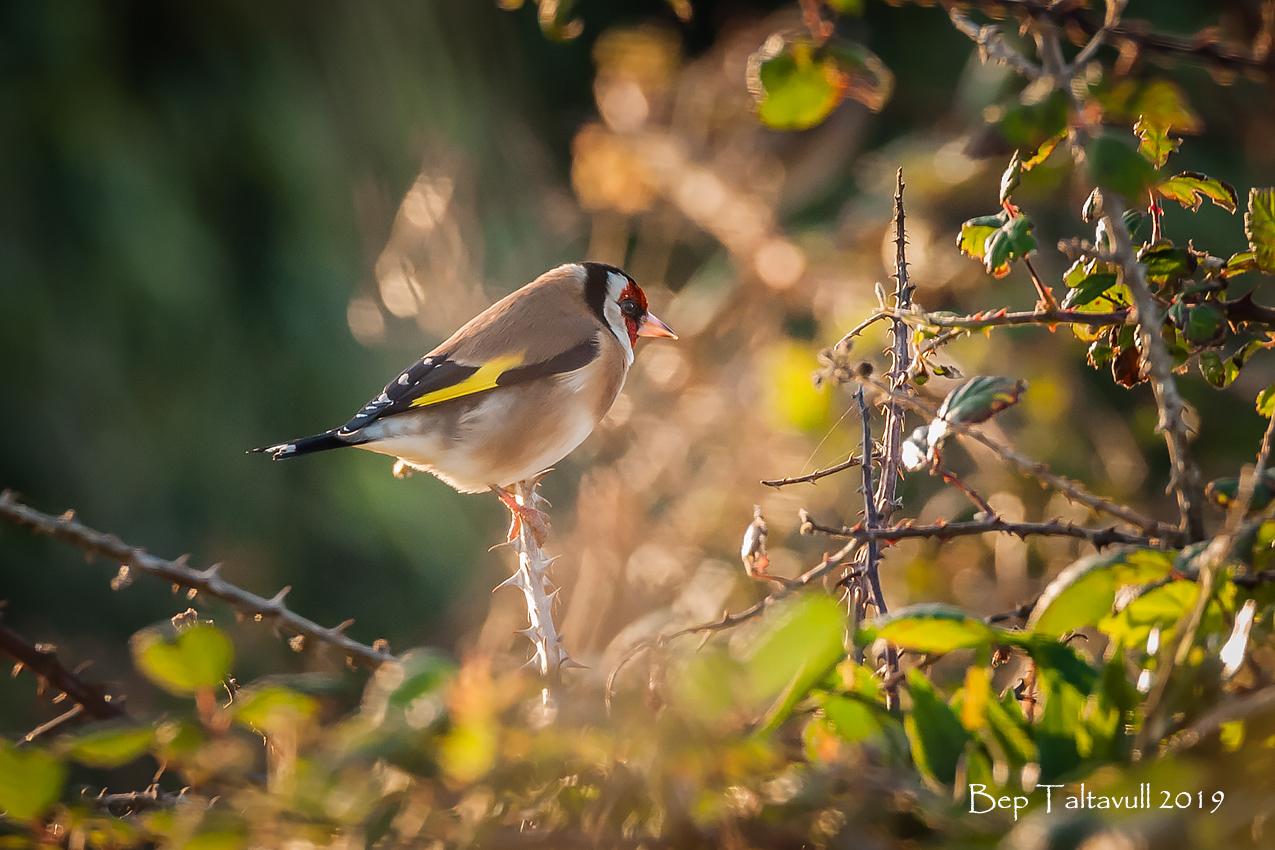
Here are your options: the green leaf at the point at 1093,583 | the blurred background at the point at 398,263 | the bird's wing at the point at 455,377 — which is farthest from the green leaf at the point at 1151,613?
the blurred background at the point at 398,263

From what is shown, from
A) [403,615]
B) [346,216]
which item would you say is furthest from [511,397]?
[403,615]

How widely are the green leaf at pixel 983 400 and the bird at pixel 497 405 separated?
151cm

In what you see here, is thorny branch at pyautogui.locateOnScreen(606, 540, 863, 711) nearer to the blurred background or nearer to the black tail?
the black tail

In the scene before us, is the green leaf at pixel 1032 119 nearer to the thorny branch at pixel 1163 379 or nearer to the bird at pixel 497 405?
the thorny branch at pixel 1163 379

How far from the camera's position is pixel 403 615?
4.53 metres

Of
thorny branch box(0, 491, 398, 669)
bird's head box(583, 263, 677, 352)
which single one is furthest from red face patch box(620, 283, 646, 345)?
thorny branch box(0, 491, 398, 669)

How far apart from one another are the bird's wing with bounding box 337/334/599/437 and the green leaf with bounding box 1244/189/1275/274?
173cm

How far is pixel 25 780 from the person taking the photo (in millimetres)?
500

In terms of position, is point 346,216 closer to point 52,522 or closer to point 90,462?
point 90,462

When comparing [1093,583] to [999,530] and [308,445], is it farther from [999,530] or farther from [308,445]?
[308,445]

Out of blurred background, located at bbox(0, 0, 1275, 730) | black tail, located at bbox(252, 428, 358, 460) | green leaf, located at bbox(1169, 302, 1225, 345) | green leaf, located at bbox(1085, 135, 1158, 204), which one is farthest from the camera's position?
blurred background, located at bbox(0, 0, 1275, 730)

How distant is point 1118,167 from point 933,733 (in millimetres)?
379

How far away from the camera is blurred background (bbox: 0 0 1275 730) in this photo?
3227mm

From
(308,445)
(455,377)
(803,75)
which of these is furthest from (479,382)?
(803,75)
